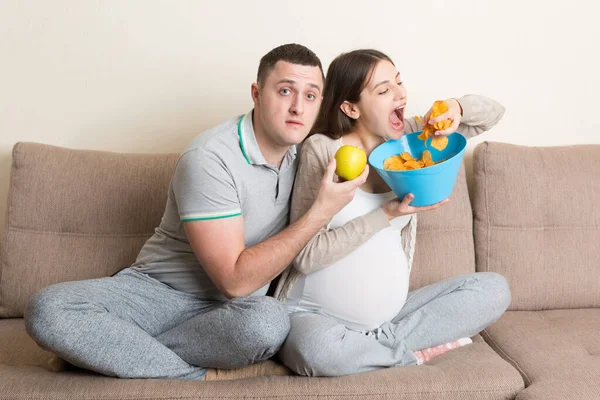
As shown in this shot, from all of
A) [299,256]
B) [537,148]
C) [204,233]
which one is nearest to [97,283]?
[204,233]

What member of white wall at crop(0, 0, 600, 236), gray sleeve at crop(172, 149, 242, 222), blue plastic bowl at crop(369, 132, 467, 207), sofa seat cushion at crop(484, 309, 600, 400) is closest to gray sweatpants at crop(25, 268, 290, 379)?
gray sleeve at crop(172, 149, 242, 222)

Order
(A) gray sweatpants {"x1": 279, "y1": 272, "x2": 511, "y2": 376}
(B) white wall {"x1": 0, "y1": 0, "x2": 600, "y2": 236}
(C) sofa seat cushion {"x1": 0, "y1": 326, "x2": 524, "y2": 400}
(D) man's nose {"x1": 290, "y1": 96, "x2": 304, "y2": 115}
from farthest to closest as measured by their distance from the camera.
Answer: (B) white wall {"x1": 0, "y1": 0, "x2": 600, "y2": 236}
(D) man's nose {"x1": 290, "y1": 96, "x2": 304, "y2": 115}
(A) gray sweatpants {"x1": 279, "y1": 272, "x2": 511, "y2": 376}
(C) sofa seat cushion {"x1": 0, "y1": 326, "x2": 524, "y2": 400}

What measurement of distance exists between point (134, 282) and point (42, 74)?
100 centimetres

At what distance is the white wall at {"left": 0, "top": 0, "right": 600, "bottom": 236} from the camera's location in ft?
8.17

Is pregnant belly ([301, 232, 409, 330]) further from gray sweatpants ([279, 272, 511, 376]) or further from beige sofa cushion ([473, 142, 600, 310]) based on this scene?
beige sofa cushion ([473, 142, 600, 310])

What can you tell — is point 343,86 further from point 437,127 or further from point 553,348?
point 553,348

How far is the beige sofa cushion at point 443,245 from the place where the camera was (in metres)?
2.32

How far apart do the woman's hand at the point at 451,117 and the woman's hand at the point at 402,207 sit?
21cm

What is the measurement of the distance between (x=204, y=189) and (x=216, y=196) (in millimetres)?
37

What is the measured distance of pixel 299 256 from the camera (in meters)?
1.94

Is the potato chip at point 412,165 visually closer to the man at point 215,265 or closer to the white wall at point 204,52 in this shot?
the man at point 215,265

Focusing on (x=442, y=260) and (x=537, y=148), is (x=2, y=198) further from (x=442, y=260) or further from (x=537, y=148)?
(x=537, y=148)

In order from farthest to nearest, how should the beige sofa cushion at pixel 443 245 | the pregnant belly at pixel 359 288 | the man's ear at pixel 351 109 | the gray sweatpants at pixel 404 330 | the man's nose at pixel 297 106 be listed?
the beige sofa cushion at pixel 443 245 < the man's ear at pixel 351 109 < the pregnant belly at pixel 359 288 < the man's nose at pixel 297 106 < the gray sweatpants at pixel 404 330


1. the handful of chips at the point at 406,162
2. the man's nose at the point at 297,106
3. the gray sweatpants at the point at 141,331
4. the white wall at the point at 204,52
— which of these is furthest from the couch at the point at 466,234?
the man's nose at the point at 297,106
